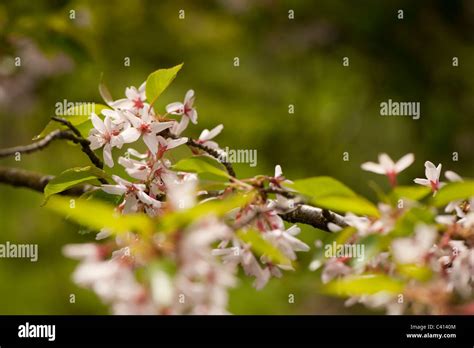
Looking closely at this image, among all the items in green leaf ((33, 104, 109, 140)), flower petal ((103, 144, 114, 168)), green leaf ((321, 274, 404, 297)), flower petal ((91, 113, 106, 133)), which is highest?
green leaf ((33, 104, 109, 140))

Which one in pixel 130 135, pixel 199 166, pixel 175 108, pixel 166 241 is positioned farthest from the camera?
pixel 175 108

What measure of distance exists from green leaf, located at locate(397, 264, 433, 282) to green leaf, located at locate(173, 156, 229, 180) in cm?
53

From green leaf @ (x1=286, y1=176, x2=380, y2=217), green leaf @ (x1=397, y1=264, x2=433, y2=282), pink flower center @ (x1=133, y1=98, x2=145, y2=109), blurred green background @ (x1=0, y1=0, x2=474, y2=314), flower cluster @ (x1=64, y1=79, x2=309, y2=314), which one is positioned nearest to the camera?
flower cluster @ (x1=64, y1=79, x2=309, y2=314)

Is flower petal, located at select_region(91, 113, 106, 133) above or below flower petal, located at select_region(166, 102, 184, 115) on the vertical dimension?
below

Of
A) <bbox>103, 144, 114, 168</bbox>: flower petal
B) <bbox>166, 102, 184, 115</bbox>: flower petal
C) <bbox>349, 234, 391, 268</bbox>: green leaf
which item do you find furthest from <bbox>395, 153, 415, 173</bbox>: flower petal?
<bbox>103, 144, 114, 168</bbox>: flower petal

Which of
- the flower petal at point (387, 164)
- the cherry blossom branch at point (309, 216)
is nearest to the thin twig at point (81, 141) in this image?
the cherry blossom branch at point (309, 216)

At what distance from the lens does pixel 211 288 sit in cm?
128

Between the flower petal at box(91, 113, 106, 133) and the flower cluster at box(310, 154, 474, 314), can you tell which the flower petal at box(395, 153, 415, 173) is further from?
the flower petal at box(91, 113, 106, 133)

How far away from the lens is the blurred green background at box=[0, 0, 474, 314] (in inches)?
230

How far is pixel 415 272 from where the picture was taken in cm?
132

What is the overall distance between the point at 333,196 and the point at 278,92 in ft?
19.0

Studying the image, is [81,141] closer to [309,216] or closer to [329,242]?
[309,216]

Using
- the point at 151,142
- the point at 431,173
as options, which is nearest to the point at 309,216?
the point at 431,173
